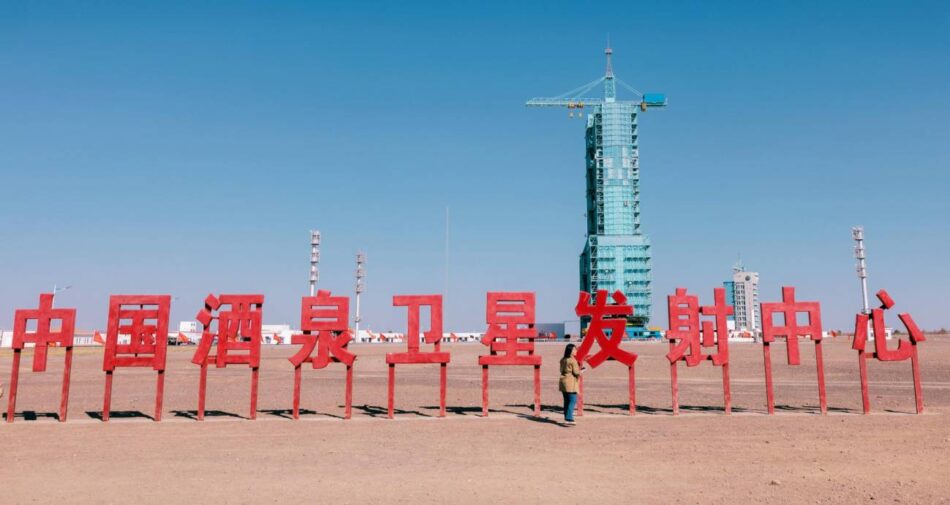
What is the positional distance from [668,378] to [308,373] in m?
19.0

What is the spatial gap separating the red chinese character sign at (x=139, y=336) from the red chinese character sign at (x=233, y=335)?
887 mm

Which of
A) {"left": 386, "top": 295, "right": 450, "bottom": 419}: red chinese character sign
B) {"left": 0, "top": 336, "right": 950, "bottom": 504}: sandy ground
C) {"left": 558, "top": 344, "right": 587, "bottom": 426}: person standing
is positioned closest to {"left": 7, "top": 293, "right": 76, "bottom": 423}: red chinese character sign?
{"left": 0, "top": 336, "right": 950, "bottom": 504}: sandy ground

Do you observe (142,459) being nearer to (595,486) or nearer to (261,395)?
(595,486)

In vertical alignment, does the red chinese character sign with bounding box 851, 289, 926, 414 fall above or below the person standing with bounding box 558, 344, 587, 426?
above

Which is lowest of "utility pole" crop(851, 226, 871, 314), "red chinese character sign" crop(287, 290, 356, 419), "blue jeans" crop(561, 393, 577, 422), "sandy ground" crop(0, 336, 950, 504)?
"sandy ground" crop(0, 336, 950, 504)

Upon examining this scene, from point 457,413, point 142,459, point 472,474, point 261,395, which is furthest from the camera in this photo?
point 261,395

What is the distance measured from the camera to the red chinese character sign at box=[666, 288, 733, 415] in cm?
1723

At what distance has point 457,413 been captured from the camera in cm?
1811

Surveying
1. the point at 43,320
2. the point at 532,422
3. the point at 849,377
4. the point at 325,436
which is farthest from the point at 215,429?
the point at 849,377

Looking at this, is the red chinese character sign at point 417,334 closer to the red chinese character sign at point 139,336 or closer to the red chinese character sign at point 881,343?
the red chinese character sign at point 139,336

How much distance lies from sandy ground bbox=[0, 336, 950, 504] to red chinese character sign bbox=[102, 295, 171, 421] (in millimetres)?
1374

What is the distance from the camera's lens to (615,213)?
115 meters

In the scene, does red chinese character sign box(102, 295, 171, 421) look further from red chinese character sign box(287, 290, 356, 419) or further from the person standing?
the person standing

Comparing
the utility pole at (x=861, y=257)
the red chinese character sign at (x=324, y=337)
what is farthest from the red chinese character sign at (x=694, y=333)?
the utility pole at (x=861, y=257)
